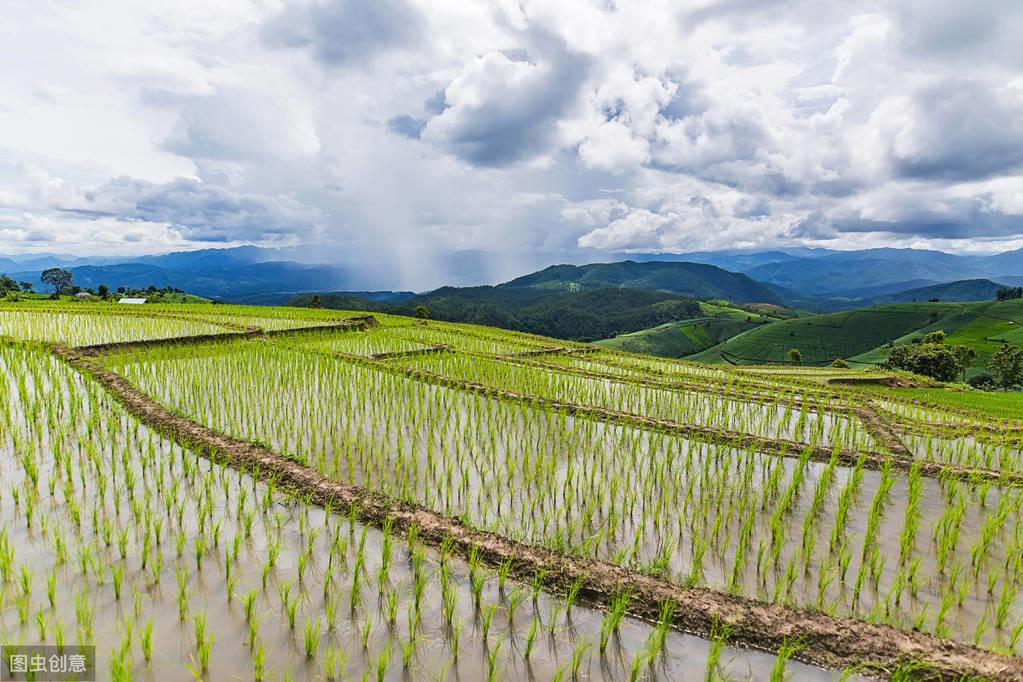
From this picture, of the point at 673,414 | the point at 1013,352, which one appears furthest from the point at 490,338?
the point at 1013,352

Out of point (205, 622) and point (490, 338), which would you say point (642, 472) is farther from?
point (490, 338)

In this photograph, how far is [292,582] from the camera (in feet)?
10.8

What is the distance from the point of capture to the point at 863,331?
78562 mm

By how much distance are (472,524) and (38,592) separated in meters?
2.68

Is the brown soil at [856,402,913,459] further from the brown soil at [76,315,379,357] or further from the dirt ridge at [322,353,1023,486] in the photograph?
the brown soil at [76,315,379,357]

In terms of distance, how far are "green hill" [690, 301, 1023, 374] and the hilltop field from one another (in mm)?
64617

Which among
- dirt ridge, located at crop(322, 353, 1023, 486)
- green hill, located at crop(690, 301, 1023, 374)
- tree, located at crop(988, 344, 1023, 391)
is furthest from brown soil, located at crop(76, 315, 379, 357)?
green hill, located at crop(690, 301, 1023, 374)

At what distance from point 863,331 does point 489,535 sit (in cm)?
9128

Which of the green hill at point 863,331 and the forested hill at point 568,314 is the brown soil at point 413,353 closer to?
the green hill at point 863,331

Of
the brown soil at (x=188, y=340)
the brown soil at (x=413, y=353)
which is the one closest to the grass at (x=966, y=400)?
the brown soil at (x=413, y=353)

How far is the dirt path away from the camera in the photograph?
277 cm

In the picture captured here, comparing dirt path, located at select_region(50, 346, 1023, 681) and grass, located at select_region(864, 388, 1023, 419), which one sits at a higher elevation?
dirt path, located at select_region(50, 346, 1023, 681)

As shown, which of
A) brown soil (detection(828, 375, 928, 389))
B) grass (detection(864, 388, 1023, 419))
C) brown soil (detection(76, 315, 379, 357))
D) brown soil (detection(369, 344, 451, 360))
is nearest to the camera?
grass (detection(864, 388, 1023, 419))

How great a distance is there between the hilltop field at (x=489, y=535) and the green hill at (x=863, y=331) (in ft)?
212
